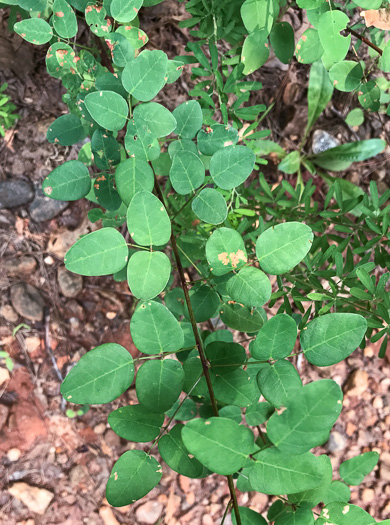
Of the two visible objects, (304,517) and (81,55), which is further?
(81,55)

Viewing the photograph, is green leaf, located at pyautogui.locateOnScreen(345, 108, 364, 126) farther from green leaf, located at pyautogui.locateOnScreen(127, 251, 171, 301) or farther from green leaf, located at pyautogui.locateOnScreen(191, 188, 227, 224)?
green leaf, located at pyautogui.locateOnScreen(127, 251, 171, 301)

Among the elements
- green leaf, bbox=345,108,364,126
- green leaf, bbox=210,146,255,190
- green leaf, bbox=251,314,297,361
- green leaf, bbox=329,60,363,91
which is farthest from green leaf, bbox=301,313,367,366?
green leaf, bbox=345,108,364,126

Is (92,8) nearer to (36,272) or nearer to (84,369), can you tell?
(84,369)

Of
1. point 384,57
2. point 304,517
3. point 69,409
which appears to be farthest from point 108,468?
point 384,57

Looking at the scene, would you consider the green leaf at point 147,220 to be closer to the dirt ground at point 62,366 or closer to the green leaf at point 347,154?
the dirt ground at point 62,366

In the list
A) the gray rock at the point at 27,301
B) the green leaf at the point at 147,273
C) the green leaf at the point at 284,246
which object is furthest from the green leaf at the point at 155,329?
the gray rock at the point at 27,301

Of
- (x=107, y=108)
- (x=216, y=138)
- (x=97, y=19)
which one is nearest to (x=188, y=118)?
(x=216, y=138)
